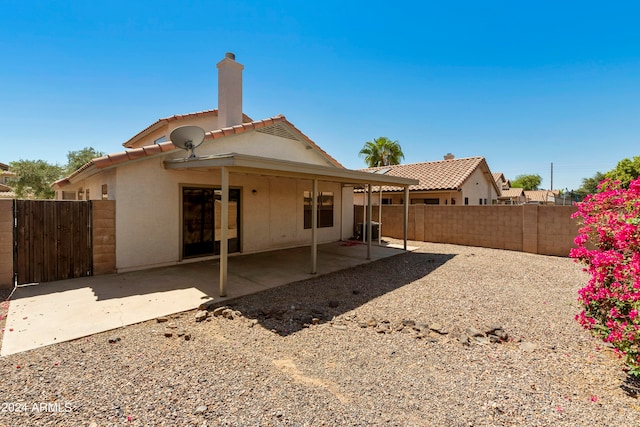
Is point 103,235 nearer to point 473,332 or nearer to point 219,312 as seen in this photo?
point 219,312

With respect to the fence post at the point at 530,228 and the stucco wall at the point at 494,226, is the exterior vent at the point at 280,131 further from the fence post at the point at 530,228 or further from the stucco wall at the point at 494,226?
the fence post at the point at 530,228

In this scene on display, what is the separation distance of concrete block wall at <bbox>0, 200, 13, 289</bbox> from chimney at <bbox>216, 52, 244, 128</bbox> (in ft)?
20.2

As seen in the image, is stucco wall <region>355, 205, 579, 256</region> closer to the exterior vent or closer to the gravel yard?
the gravel yard

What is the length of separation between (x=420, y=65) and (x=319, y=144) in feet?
23.0

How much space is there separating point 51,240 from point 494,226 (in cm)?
1462

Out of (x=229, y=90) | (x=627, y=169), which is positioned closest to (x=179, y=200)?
(x=229, y=90)

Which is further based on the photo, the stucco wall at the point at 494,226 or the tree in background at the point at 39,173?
the tree in background at the point at 39,173

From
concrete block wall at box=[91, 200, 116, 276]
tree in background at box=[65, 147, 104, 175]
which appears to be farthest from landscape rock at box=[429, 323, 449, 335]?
tree in background at box=[65, 147, 104, 175]

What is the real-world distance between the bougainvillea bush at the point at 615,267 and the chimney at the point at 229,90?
9.91 meters

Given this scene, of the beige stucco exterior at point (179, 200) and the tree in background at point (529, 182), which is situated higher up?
the tree in background at point (529, 182)

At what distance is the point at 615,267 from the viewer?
3242 mm

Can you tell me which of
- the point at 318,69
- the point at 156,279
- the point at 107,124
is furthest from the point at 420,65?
the point at 107,124

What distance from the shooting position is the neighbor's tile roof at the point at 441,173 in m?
17.9

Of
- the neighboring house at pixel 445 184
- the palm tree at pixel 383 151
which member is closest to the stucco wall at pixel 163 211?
the neighboring house at pixel 445 184
